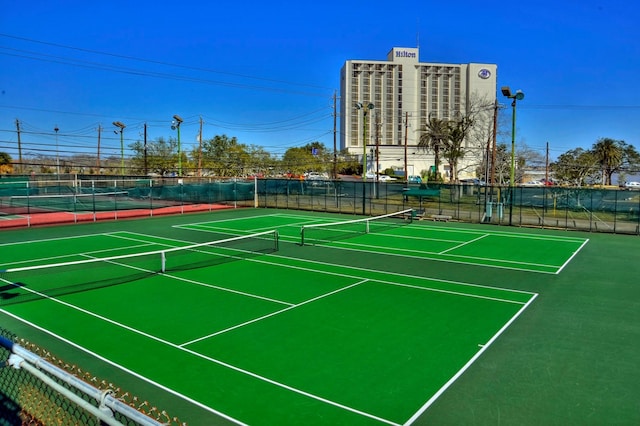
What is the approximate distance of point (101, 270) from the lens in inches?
669

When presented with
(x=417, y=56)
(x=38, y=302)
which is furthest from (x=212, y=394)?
(x=417, y=56)

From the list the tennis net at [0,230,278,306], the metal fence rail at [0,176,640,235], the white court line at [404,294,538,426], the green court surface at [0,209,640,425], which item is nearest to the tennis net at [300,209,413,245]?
the green court surface at [0,209,640,425]

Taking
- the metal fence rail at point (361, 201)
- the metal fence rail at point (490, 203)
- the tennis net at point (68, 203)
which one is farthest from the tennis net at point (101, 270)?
the metal fence rail at point (490, 203)

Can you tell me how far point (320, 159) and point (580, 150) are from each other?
51.8 m

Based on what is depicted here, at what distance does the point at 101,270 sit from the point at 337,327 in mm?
9738

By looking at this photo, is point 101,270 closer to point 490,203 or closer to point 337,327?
point 337,327

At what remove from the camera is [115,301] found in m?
13.2

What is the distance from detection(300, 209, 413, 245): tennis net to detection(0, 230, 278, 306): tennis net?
281 centimetres

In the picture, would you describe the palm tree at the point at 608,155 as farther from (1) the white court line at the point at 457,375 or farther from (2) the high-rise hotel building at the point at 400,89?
(2) the high-rise hotel building at the point at 400,89

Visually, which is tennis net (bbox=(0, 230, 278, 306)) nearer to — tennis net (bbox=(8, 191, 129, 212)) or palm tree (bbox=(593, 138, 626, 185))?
tennis net (bbox=(8, 191, 129, 212))

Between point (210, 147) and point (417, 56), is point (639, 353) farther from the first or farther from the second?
point (417, 56)

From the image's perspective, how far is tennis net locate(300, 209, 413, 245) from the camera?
23759 millimetres

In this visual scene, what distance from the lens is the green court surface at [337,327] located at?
7.68 m

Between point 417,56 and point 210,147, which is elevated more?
point 417,56
